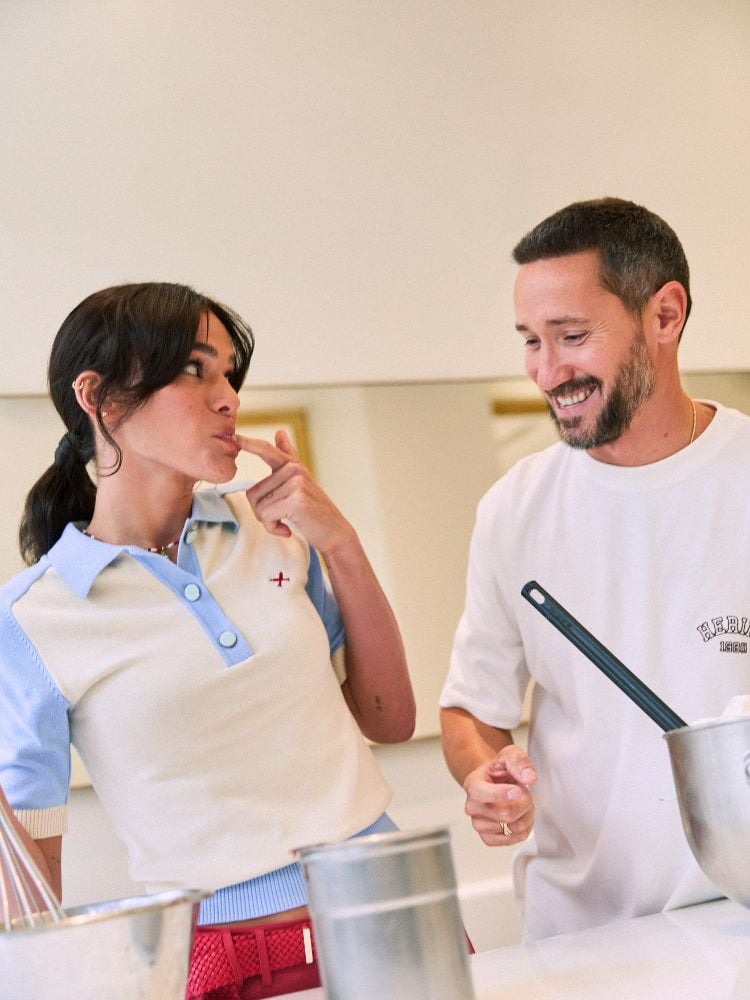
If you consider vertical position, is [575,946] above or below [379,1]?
below

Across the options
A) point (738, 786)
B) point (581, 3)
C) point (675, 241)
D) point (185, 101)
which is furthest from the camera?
point (581, 3)

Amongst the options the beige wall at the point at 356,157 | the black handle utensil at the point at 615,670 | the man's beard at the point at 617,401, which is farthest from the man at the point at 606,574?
the beige wall at the point at 356,157

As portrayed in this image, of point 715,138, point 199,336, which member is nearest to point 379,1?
point 715,138

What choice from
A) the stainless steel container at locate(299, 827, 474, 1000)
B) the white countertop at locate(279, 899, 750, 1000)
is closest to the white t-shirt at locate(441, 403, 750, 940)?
the white countertop at locate(279, 899, 750, 1000)

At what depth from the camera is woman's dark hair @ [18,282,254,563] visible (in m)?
1.44

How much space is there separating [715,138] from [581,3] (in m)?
0.47

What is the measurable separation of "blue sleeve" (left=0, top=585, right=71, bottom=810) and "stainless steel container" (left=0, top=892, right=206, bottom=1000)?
0.60m

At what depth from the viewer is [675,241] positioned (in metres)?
1.68

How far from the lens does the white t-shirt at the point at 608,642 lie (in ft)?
4.65

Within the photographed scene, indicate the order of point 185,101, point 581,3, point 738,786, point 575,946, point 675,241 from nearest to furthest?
point 738,786 < point 575,946 < point 675,241 < point 185,101 < point 581,3

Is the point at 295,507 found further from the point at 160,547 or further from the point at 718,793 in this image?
the point at 718,793

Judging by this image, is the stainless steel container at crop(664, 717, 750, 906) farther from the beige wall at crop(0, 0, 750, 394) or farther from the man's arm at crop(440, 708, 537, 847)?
the beige wall at crop(0, 0, 750, 394)

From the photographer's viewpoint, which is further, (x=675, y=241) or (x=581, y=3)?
(x=581, y=3)

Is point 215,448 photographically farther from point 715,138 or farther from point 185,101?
point 715,138
